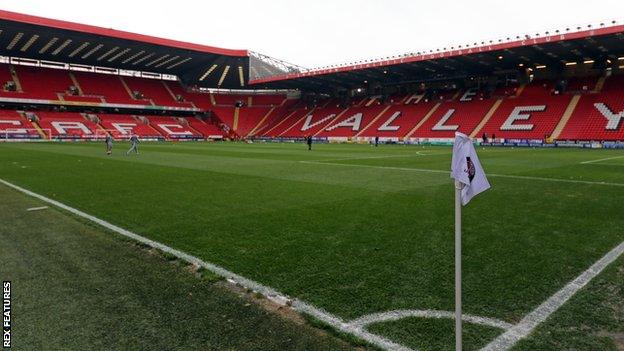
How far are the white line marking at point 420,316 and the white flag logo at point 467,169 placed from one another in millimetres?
1182

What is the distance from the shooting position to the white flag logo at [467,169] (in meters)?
3.21

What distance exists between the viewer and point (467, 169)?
327 cm

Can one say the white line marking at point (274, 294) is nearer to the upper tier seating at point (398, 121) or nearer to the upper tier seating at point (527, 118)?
the upper tier seating at point (527, 118)

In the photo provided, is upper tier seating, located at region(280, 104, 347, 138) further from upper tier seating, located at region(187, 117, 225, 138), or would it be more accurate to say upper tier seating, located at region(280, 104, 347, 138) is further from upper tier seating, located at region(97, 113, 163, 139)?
upper tier seating, located at region(97, 113, 163, 139)

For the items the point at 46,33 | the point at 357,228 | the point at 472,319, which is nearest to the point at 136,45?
the point at 46,33

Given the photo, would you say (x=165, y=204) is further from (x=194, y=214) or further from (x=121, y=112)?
(x=121, y=112)

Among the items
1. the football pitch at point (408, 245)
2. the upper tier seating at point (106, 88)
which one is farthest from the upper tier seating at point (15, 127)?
the football pitch at point (408, 245)

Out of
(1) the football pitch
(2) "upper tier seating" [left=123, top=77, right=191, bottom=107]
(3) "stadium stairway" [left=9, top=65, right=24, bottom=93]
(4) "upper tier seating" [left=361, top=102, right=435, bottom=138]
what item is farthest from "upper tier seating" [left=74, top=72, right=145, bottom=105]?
(1) the football pitch

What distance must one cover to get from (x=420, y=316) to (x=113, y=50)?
206 ft

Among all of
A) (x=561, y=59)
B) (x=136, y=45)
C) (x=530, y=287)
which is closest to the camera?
(x=530, y=287)

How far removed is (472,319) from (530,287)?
46.5 inches

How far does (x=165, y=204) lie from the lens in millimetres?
9227

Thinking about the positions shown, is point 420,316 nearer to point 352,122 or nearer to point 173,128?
point 352,122

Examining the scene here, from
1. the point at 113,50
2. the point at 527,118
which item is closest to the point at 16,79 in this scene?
the point at 113,50
